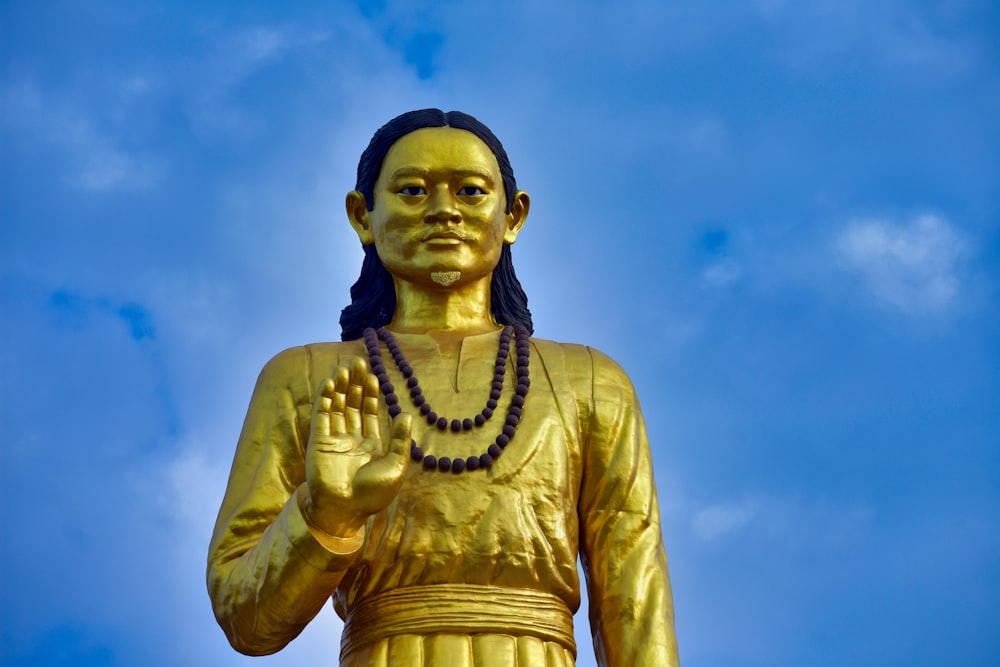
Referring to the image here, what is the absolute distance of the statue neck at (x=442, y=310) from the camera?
384 inches

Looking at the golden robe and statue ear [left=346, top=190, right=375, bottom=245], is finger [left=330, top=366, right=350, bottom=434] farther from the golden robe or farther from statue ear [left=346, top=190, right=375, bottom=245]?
statue ear [left=346, top=190, right=375, bottom=245]

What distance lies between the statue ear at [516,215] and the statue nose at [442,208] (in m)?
0.61

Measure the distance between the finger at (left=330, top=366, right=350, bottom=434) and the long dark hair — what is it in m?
2.01

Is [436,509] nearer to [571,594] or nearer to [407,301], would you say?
[571,594]

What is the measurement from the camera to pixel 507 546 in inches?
337

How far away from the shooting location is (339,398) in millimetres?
8047

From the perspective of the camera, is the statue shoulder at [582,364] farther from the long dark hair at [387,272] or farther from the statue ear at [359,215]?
the statue ear at [359,215]

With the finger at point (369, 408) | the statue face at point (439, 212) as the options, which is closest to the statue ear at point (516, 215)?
the statue face at point (439, 212)

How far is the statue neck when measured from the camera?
32.0 ft

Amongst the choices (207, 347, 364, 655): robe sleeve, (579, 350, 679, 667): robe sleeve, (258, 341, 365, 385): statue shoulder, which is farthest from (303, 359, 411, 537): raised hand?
(579, 350, 679, 667): robe sleeve

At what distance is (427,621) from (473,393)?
4.39 feet

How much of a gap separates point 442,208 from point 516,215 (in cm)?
76

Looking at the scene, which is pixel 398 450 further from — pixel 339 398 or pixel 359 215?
pixel 359 215

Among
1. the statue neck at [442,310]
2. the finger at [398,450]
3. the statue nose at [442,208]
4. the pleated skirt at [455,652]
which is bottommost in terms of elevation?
the pleated skirt at [455,652]
